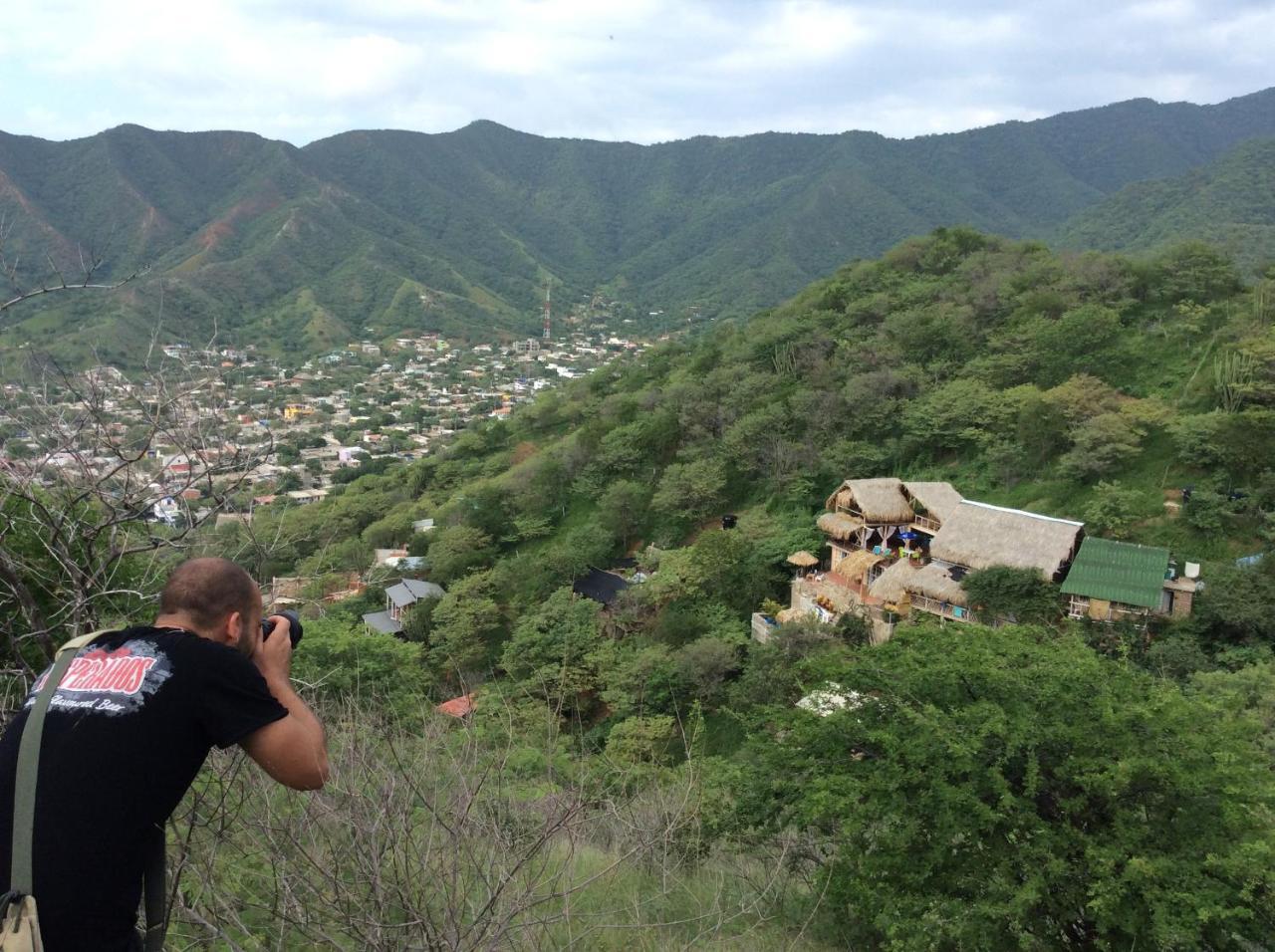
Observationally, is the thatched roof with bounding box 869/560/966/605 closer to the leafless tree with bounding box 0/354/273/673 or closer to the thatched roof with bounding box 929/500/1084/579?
the thatched roof with bounding box 929/500/1084/579

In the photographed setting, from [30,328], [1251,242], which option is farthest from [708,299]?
[30,328]

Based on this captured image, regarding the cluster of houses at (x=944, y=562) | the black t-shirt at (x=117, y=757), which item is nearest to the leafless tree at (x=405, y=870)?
the black t-shirt at (x=117, y=757)

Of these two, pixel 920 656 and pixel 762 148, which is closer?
pixel 920 656

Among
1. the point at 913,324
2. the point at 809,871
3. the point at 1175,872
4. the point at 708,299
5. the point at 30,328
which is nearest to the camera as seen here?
the point at 1175,872

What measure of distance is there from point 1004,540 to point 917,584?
1.52 metres

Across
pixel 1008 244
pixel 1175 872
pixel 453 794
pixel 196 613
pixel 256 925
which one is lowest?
pixel 1175 872

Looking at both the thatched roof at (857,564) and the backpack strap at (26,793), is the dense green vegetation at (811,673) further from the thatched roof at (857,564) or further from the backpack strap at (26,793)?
the thatched roof at (857,564)

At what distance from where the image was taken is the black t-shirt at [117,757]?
1.40 m

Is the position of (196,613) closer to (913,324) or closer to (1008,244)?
(913,324)

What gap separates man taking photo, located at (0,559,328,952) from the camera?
1.40m

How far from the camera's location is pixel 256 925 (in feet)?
9.30

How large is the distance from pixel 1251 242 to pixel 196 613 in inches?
1708

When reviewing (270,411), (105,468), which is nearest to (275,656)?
(105,468)

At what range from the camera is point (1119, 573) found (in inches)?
437
